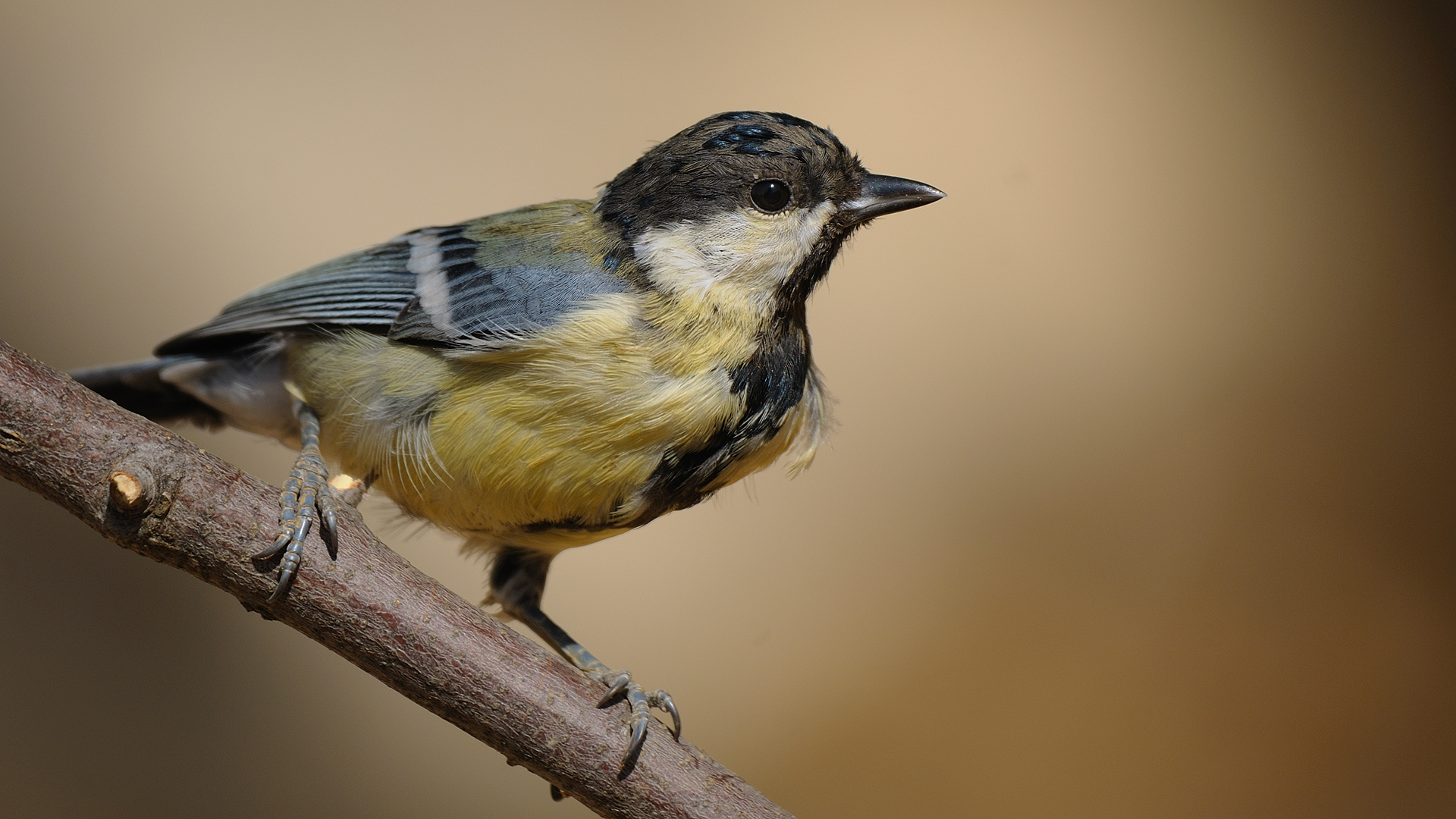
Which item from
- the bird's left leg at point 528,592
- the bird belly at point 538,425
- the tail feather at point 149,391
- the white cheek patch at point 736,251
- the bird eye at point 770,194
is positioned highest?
the bird eye at point 770,194

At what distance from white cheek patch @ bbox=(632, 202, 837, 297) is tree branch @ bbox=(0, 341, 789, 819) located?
0.64 meters

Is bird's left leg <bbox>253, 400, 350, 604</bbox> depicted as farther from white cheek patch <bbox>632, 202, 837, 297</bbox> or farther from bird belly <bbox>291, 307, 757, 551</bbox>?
white cheek patch <bbox>632, 202, 837, 297</bbox>

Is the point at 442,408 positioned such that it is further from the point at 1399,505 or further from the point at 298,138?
the point at 1399,505

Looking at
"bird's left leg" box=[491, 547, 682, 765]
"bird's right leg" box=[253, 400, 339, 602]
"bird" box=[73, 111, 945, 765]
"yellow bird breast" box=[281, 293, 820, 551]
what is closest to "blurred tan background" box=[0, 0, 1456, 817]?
"bird's left leg" box=[491, 547, 682, 765]

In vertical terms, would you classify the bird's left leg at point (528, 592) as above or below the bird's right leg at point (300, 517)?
below

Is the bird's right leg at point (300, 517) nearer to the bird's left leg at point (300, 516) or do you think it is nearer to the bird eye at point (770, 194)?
the bird's left leg at point (300, 516)

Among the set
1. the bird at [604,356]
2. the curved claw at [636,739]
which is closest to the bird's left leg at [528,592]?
the bird at [604,356]

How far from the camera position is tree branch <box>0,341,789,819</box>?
1329mm

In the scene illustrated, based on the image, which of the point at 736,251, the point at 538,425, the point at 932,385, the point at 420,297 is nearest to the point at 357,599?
the point at 538,425

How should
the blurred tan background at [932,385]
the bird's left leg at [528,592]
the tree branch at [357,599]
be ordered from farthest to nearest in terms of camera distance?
the blurred tan background at [932,385] → the bird's left leg at [528,592] → the tree branch at [357,599]

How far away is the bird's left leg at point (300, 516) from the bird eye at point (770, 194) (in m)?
0.83

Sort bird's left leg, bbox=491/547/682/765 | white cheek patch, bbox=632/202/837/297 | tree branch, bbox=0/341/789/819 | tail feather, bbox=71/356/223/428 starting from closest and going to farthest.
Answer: tree branch, bbox=0/341/789/819, white cheek patch, bbox=632/202/837/297, bird's left leg, bbox=491/547/682/765, tail feather, bbox=71/356/223/428

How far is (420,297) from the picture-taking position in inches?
73.4

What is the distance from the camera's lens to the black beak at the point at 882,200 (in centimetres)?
173
